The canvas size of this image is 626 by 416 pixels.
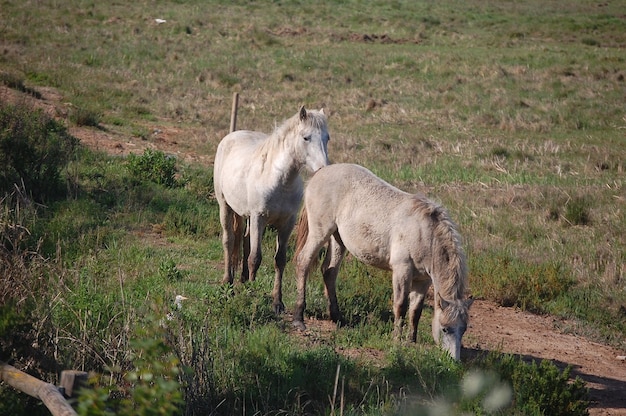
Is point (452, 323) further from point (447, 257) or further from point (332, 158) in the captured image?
point (332, 158)

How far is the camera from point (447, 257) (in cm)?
707

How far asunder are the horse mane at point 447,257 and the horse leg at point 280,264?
1.89 metres

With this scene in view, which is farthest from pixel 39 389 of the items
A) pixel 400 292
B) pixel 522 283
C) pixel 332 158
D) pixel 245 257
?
pixel 332 158

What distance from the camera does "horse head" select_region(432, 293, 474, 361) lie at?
21.6ft

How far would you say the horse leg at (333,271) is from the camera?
827 centimetres

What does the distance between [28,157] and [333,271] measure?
5.40 metres

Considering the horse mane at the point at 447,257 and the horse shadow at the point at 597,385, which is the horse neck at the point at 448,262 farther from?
the horse shadow at the point at 597,385

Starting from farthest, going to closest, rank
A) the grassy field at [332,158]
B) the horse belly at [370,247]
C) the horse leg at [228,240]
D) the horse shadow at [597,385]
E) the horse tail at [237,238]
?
1. the horse tail at [237,238]
2. the horse leg at [228,240]
3. the horse belly at [370,247]
4. the horse shadow at [597,385]
5. the grassy field at [332,158]

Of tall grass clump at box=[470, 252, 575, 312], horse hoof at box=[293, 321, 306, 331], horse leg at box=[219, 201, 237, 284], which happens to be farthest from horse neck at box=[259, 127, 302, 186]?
tall grass clump at box=[470, 252, 575, 312]

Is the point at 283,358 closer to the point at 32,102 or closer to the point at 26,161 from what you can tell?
the point at 26,161

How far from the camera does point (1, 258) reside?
6.45m

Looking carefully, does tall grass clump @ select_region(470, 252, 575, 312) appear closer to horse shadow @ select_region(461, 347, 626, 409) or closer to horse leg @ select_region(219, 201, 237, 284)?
horse shadow @ select_region(461, 347, 626, 409)

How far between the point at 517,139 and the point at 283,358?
13.5m

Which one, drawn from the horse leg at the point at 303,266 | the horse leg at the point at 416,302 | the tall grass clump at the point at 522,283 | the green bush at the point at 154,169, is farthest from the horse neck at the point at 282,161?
the green bush at the point at 154,169
